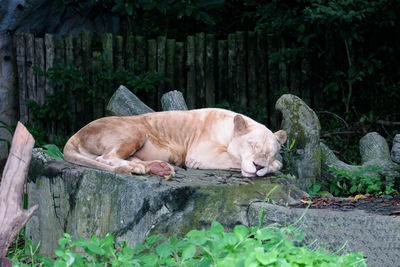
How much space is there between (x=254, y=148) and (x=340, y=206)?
2.78 ft

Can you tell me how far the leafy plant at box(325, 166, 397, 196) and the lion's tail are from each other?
247 centimetres

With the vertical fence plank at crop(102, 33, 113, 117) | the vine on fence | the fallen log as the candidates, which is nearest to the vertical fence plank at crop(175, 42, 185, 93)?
the vine on fence

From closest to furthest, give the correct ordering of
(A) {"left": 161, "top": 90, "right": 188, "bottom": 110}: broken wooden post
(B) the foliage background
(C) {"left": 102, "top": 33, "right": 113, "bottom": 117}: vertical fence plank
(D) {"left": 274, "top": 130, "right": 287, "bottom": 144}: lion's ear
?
(D) {"left": 274, "top": 130, "right": 287, "bottom": 144}: lion's ear
(A) {"left": 161, "top": 90, "right": 188, "bottom": 110}: broken wooden post
(B) the foliage background
(C) {"left": 102, "top": 33, "right": 113, "bottom": 117}: vertical fence plank

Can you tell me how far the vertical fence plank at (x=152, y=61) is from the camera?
8.69 m

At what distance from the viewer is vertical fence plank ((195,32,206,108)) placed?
28.5ft

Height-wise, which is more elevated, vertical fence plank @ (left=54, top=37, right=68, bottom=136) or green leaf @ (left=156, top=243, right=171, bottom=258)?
vertical fence plank @ (left=54, top=37, right=68, bottom=136)

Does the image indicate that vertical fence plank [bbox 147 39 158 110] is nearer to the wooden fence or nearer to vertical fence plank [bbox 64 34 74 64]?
the wooden fence

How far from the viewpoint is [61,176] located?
4484 mm

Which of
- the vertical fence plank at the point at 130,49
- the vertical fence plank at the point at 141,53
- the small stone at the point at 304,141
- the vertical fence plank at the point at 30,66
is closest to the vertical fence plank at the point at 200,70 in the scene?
the vertical fence plank at the point at 141,53

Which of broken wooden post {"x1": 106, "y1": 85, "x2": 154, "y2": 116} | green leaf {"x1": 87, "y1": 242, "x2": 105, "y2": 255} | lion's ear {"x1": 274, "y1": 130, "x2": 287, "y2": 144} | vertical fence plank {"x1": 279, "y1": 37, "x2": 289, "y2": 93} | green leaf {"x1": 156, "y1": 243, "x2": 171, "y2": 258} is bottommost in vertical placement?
green leaf {"x1": 156, "y1": 243, "x2": 171, "y2": 258}

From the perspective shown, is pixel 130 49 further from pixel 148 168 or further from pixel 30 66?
pixel 148 168

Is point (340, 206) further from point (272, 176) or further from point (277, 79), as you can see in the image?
point (277, 79)

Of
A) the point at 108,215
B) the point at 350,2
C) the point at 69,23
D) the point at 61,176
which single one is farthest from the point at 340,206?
the point at 69,23

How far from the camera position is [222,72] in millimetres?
8812
